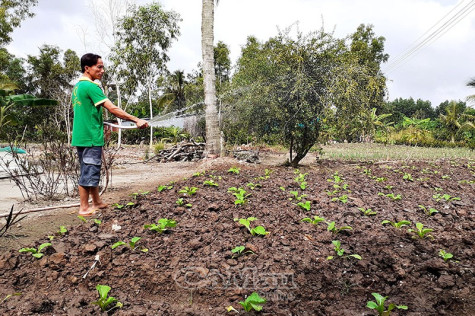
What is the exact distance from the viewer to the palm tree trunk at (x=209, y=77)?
8.14m

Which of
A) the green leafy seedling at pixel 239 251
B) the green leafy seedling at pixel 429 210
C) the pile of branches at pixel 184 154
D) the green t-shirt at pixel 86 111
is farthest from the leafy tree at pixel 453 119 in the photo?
the green t-shirt at pixel 86 111

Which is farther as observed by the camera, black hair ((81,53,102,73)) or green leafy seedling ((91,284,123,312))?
black hair ((81,53,102,73))

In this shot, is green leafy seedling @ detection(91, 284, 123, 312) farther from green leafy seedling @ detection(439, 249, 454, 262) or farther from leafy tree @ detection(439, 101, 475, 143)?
leafy tree @ detection(439, 101, 475, 143)

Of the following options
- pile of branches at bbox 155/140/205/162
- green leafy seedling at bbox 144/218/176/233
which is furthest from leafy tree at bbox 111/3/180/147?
green leafy seedling at bbox 144/218/176/233

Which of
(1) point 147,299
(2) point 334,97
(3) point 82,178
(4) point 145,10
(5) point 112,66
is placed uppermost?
(4) point 145,10

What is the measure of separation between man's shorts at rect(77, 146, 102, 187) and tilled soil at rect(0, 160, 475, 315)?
1.46ft

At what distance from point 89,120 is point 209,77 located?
4.97m

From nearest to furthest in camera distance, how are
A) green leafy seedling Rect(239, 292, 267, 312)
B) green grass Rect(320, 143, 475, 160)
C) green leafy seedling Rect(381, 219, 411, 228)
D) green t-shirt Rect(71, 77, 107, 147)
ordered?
green leafy seedling Rect(239, 292, 267, 312) → green leafy seedling Rect(381, 219, 411, 228) → green t-shirt Rect(71, 77, 107, 147) → green grass Rect(320, 143, 475, 160)

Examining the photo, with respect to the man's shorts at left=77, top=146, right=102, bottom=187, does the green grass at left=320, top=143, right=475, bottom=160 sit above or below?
→ below

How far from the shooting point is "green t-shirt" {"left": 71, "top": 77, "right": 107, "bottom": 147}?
3490 millimetres

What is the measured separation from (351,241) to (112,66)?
2069cm

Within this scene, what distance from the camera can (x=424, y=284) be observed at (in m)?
2.26

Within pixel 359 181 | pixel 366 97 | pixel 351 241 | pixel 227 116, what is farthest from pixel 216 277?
pixel 227 116

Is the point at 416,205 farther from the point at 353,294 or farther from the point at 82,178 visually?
the point at 82,178
